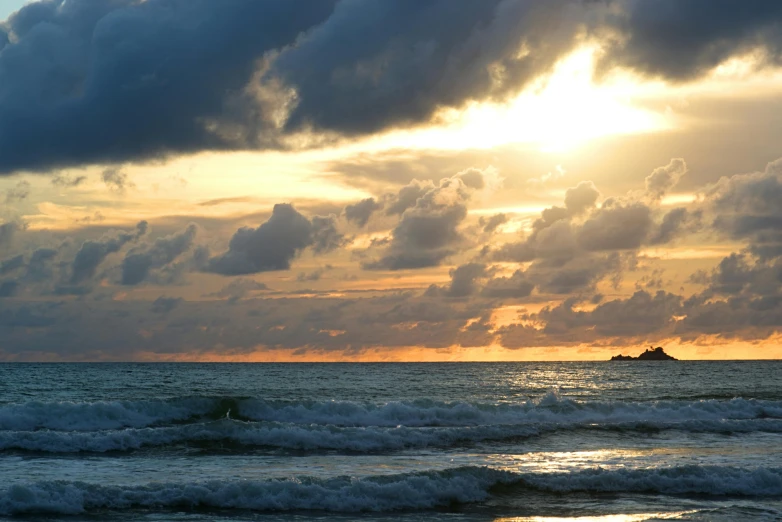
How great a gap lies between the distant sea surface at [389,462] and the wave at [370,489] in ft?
0.16

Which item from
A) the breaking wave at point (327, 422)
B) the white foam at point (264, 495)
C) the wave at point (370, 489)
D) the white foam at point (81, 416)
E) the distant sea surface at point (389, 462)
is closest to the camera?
the white foam at point (264, 495)

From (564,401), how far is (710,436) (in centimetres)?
1006

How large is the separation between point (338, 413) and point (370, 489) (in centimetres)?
2053

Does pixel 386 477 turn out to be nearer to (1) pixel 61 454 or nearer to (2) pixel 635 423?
(1) pixel 61 454

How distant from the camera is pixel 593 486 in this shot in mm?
27328

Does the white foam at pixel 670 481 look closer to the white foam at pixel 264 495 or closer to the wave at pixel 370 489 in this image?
the wave at pixel 370 489

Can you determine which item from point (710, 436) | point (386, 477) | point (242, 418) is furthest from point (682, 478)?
point (242, 418)

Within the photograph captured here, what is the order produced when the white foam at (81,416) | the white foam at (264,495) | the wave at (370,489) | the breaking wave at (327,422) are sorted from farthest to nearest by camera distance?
1. the white foam at (81,416)
2. the breaking wave at (327,422)
3. the wave at (370,489)
4. the white foam at (264,495)

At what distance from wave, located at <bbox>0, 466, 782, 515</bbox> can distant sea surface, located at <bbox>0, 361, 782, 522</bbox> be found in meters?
0.05

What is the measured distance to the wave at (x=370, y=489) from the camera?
78.0 feet

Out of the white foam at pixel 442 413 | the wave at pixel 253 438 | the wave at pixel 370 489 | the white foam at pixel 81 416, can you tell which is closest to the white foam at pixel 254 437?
the wave at pixel 253 438

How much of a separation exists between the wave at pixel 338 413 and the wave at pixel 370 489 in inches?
594

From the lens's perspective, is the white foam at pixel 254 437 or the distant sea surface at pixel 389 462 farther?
the white foam at pixel 254 437

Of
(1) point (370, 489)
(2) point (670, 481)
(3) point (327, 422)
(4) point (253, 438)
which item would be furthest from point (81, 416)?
(2) point (670, 481)
